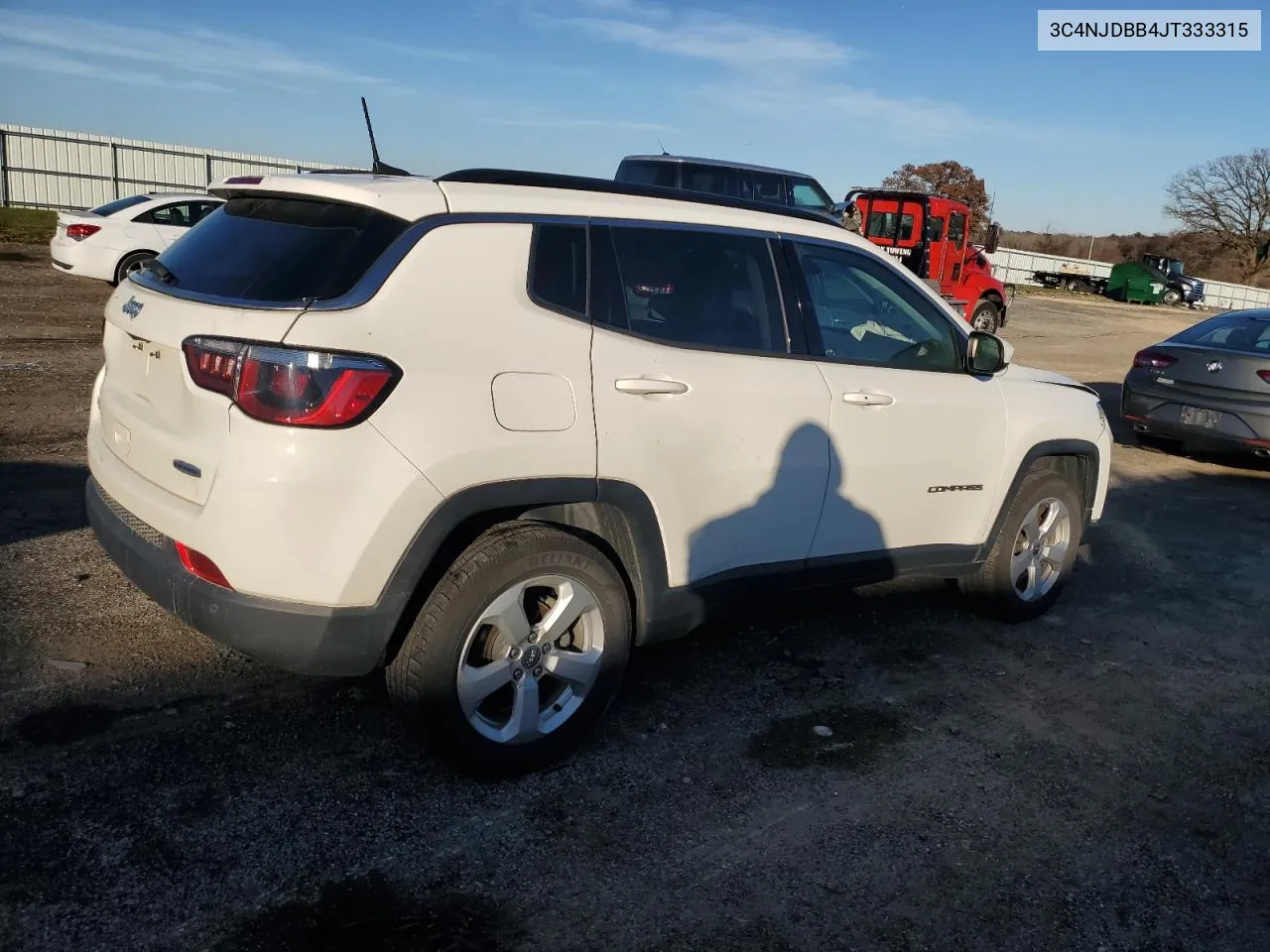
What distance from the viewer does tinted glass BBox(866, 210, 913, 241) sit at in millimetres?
19000

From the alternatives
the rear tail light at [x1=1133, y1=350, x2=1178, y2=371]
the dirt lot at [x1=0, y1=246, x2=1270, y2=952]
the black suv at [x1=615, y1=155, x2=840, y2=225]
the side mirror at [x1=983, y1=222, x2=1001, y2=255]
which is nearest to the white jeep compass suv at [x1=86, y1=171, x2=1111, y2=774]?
the dirt lot at [x1=0, y1=246, x2=1270, y2=952]

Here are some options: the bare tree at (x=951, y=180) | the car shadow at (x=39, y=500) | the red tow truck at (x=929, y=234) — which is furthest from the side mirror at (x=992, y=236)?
the bare tree at (x=951, y=180)

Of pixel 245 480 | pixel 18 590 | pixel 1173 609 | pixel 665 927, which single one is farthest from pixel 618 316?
pixel 1173 609

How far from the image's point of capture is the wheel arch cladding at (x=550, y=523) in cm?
311

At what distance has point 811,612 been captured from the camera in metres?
5.24

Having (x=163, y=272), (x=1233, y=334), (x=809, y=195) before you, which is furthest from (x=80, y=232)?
(x=1233, y=334)

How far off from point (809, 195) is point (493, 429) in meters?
14.5

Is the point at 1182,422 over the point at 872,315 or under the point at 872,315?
under

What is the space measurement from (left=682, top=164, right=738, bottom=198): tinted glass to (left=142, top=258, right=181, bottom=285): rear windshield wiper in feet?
39.5

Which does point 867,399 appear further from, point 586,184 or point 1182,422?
point 1182,422

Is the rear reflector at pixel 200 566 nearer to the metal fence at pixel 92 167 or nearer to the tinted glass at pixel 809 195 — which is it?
the tinted glass at pixel 809 195

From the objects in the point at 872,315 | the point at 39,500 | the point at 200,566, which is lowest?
the point at 39,500

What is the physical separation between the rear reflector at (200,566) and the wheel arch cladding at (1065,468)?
3.37 metres

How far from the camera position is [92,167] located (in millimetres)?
28969
